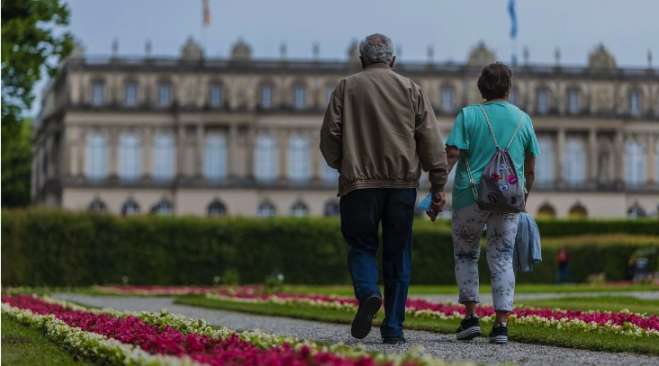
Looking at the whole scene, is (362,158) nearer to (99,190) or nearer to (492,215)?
(492,215)

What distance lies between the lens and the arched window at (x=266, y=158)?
80.2 m

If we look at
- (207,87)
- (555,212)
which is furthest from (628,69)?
(207,87)

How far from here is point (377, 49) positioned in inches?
409

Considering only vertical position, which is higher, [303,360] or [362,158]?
[362,158]

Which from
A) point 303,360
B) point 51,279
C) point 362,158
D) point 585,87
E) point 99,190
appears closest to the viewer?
point 303,360

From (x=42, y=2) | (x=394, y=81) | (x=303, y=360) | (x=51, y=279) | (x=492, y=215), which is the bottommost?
(x=51, y=279)

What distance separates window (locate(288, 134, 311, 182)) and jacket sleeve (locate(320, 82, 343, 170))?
231 ft

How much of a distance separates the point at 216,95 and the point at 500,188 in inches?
2844

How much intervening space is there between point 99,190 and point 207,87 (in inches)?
402

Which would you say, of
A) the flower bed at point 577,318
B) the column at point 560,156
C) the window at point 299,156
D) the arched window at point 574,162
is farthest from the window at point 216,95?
the flower bed at point 577,318

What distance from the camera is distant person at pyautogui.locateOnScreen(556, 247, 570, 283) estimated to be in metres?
41.2

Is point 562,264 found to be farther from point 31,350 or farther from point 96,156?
point 96,156

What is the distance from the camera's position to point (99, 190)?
78688 millimetres

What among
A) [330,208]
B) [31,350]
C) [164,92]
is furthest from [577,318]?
[164,92]
